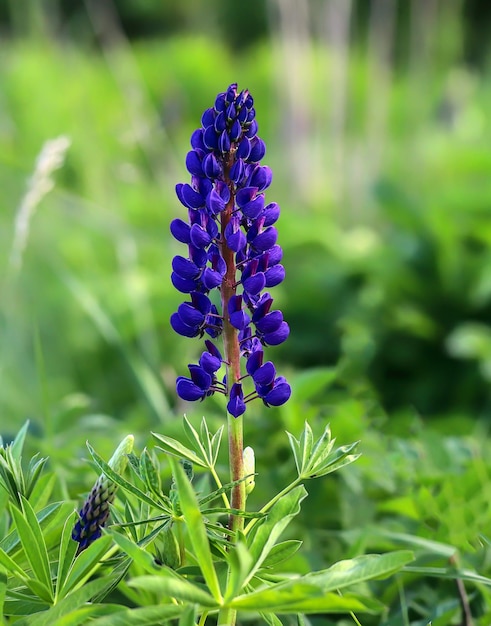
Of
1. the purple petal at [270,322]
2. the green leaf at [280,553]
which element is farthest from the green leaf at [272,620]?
the purple petal at [270,322]

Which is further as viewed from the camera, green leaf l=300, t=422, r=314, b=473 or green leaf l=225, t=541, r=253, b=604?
green leaf l=300, t=422, r=314, b=473

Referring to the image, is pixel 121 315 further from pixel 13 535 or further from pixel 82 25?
pixel 82 25

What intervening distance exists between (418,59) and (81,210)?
2442 millimetres

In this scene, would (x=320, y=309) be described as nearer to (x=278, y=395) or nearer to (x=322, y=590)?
(x=278, y=395)

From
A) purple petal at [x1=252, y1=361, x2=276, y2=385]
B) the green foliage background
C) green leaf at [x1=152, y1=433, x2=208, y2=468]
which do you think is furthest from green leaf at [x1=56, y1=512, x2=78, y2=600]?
the green foliage background

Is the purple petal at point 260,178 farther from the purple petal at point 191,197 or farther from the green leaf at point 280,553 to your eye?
the green leaf at point 280,553

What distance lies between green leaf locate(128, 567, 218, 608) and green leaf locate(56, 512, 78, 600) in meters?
0.13

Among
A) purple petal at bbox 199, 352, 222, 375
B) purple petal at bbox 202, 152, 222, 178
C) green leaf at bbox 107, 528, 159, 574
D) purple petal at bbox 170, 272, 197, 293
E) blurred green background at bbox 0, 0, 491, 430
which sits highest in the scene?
purple petal at bbox 202, 152, 222, 178

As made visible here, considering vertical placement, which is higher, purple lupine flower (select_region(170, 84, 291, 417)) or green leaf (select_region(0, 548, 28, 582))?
purple lupine flower (select_region(170, 84, 291, 417))

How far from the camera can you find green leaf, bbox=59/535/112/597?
63 centimetres

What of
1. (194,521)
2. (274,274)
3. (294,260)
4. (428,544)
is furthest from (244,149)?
(294,260)

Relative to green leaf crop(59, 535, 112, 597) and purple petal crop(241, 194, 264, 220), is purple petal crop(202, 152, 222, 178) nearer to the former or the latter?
purple petal crop(241, 194, 264, 220)

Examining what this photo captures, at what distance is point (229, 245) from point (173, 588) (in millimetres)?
301

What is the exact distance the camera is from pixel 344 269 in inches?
90.1
